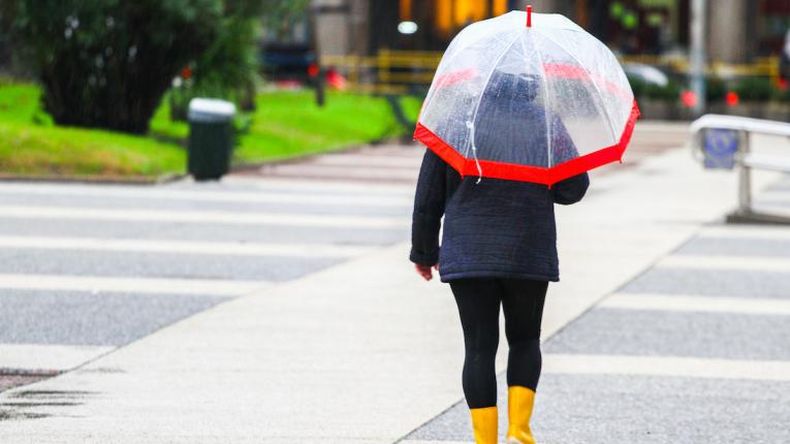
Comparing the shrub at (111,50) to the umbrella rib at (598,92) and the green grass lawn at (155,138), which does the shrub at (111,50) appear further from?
the umbrella rib at (598,92)

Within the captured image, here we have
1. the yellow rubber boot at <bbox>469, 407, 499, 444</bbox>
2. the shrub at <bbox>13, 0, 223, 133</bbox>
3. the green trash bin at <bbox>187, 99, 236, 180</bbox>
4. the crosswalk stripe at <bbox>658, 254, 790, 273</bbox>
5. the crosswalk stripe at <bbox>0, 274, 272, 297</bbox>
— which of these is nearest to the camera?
the yellow rubber boot at <bbox>469, 407, 499, 444</bbox>

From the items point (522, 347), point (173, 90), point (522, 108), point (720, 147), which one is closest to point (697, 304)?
point (720, 147)

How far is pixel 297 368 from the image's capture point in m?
8.31

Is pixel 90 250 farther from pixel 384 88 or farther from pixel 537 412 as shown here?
pixel 384 88

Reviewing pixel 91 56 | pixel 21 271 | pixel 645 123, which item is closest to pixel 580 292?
pixel 21 271

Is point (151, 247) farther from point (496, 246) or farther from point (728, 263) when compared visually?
point (496, 246)

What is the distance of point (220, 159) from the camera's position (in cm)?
1895

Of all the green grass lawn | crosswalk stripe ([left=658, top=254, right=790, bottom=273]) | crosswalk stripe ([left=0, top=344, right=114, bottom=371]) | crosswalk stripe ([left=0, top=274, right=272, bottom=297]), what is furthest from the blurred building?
crosswalk stripe ([left=0, top=344, right=114, bottom=371])

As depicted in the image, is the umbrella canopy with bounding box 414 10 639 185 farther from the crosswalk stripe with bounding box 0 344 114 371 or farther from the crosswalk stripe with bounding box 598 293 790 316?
the crosswalk stripe with bounding box 598 293 790 316

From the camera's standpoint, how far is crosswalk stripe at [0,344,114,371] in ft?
27.1

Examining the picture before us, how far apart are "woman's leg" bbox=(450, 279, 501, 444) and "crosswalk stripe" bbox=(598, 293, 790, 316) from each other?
4.74m

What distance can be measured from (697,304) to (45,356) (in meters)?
4.19

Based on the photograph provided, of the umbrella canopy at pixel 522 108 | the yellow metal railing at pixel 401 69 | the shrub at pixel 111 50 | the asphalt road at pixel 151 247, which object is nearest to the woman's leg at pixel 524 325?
the umbrella canopy at pixel 522 108

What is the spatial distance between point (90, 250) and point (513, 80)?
25.4ft
